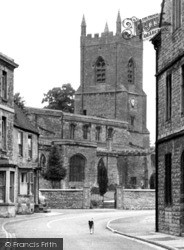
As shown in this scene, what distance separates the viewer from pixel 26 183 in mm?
52344

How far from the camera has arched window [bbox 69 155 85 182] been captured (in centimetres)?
9638

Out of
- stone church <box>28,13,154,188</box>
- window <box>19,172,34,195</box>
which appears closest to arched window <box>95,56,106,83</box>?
stone church <box>28,13,154,188</box>

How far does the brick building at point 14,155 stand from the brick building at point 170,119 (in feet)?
47.6

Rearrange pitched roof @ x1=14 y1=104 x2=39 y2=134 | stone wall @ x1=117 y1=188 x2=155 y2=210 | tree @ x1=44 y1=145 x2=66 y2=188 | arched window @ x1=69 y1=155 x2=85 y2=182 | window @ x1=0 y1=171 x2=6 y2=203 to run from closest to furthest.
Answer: window @ x1=0 y1=171 x2=6 y2=203 → pitched roof @ x1=14 y1=104 x2=39 y2=134 → stone wall @ x1=117 y1=188 x2=155 y2=210 → tree @ x1=44 y1=145 x2=66 y2=188 → arched window @ x1=69 y1=155 x2=85 y2=182

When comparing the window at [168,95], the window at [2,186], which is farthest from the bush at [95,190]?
the window at [168,95]

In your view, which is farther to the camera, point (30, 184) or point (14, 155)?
point (30, 184)

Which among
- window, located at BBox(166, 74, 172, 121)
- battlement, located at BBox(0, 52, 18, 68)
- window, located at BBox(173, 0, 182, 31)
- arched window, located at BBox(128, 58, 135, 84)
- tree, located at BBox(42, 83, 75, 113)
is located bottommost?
window, located at BBox(166, 74, 172, 121)

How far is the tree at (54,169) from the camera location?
90188mm

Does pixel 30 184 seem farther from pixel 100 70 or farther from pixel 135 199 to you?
pixel 100 70

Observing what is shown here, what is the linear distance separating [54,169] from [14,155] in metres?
40.2

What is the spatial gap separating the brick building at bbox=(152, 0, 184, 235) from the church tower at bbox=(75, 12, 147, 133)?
95.2 metres

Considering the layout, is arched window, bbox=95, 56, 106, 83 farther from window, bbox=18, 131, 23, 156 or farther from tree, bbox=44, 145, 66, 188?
window, bbox=18, 131, 23, 156

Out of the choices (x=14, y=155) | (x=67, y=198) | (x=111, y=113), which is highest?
(x=111, y=113)

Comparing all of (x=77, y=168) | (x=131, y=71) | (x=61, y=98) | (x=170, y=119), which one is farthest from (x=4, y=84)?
(x=61, y=98)
